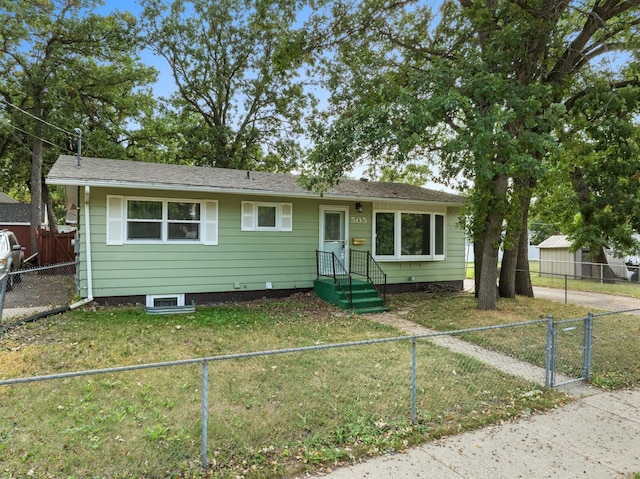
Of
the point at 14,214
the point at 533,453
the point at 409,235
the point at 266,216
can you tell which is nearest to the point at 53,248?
the point at 14,214

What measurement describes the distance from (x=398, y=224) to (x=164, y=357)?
7.87 meters

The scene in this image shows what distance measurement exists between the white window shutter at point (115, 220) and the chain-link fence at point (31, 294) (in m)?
0.99

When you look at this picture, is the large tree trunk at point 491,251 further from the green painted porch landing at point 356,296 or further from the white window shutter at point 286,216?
the white window shutter at point 286,216

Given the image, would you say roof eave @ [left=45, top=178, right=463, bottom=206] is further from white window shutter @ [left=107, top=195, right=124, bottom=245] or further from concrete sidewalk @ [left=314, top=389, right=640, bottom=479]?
concrete sidewalk @ [left=314, top=389, right=640, bottom=479]

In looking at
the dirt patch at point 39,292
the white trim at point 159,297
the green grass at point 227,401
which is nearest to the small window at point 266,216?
the white trim at point 159,297

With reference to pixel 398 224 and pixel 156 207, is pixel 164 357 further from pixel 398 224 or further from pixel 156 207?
pixel 398 224

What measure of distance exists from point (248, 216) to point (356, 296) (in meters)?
3.36

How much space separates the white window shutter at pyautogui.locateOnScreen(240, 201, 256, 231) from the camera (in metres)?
9.87

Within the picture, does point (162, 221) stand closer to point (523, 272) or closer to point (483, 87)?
point (483, 87)

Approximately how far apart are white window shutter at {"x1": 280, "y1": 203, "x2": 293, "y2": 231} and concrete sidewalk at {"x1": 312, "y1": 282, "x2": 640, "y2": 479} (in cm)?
736

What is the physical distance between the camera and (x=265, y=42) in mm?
20312

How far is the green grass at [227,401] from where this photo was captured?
310 cm

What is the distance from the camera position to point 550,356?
4727 millimetres

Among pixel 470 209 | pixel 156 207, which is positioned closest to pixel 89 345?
pixel 156 207
